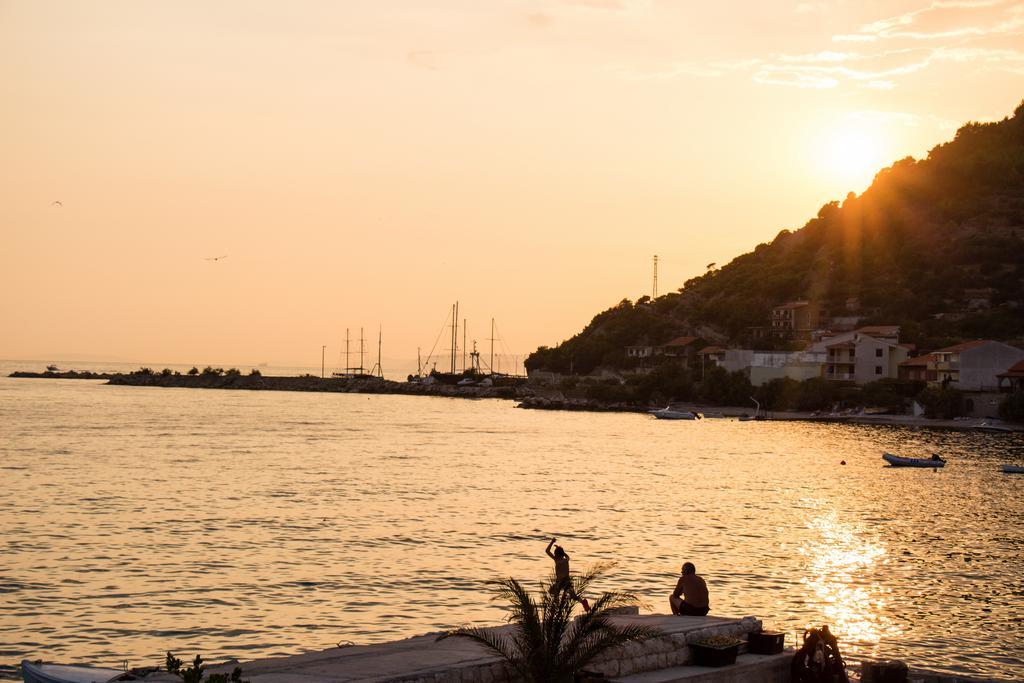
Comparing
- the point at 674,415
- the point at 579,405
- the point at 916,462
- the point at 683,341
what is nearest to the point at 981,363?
the point at 674,415

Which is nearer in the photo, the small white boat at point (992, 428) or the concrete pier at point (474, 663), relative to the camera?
the concrete pier at point (474, 663)

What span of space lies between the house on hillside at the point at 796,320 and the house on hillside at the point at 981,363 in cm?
4259

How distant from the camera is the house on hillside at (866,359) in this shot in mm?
138500

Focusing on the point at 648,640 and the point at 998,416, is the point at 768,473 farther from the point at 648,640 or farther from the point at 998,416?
the point at 998,416

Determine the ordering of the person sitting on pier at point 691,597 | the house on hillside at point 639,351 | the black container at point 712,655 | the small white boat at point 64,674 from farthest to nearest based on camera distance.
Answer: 1. the house on hillside at point 639,351
2. the person sitting on pier at point 691,597
3. the black container at point 712,655
4. the small white boat at point 64,674

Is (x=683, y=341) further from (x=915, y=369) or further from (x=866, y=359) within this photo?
(x=915, y=369)

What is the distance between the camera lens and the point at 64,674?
15461mm

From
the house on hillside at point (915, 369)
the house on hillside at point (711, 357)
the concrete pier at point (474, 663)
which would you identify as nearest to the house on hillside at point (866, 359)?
the house on hillside at point (915, 369)

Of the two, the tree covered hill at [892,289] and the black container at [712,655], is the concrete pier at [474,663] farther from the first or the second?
the tree covered hill at [892,289]

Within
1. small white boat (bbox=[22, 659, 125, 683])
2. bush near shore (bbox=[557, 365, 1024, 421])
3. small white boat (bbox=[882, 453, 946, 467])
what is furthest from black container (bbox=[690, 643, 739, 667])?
bush near shore (bbox=[557, 365, 1024, 421])

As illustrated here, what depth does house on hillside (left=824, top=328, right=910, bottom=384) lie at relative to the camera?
138 meters

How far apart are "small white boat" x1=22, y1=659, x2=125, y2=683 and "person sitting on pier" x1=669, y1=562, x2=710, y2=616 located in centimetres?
967

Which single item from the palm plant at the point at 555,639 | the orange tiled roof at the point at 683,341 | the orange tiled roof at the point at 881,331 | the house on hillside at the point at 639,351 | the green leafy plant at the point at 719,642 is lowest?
the green leafy plant at the point at 719,642

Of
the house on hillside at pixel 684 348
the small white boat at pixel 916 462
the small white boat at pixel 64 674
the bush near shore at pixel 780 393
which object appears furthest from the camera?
the house on hillside at pixel 684 348
